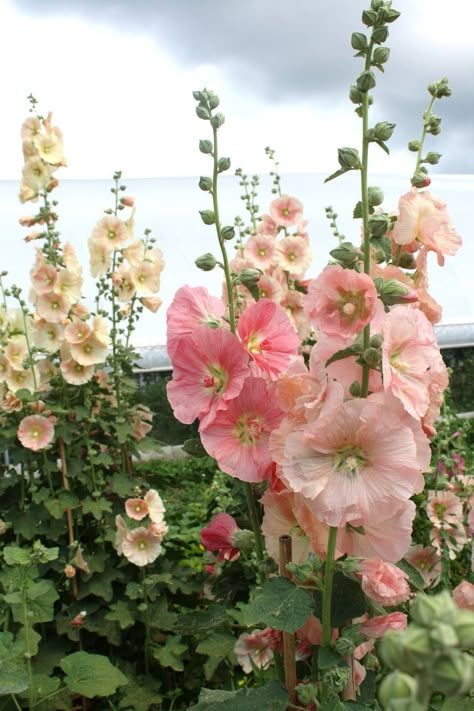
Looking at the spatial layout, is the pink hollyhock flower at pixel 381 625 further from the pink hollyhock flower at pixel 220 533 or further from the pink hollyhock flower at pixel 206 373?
the pink hollyhock flower at pixel 206 373

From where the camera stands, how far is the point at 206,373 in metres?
1.15

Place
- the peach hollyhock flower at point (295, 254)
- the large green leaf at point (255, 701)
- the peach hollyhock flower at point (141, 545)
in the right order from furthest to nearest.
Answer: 1. the peach hollyhock flower at point (141, 545)
2. the peach hollyhock flower at point (295, 254)
3. the large green leaf at point (255, 701)

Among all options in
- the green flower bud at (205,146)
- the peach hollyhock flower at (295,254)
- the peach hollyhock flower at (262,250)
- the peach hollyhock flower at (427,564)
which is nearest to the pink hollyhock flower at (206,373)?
the green flower bud at (205,146)

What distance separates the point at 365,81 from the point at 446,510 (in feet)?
5.62

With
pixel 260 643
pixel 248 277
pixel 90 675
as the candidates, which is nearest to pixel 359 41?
pixel 248 277

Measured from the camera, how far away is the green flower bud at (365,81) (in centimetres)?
107

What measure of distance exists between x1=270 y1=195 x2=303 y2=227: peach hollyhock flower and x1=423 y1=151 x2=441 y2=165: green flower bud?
1154 millimetres

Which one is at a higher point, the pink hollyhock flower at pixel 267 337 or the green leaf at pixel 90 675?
the pink hollyhock flower at pixel 267 337

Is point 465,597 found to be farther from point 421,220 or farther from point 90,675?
point 90,675

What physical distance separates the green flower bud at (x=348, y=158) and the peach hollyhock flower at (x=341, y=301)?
6.3 inches

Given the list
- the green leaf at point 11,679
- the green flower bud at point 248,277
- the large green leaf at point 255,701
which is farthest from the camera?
the green leaf at point 11,679

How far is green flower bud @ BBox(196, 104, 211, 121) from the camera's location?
4.22 ft

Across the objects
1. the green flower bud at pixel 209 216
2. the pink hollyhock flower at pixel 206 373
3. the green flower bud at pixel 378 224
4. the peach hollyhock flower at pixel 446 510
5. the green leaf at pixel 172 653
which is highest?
the green flower bud at pixel 209 216

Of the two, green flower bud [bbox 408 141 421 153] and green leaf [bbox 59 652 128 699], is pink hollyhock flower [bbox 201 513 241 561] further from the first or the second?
green leaf [bbox 59 652 128 699]
